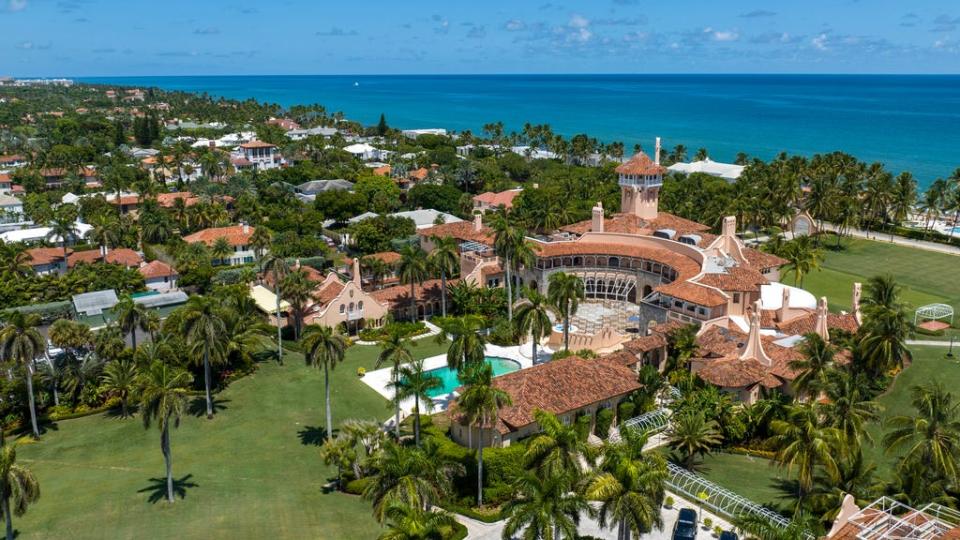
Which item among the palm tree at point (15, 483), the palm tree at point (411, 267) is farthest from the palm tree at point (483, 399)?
the palm tree at point (411, 267)

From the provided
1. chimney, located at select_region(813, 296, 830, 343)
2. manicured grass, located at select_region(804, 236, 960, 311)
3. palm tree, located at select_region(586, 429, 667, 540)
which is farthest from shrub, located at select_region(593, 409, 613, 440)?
manicured grass, located at select_region(804, 236, 960, 311)

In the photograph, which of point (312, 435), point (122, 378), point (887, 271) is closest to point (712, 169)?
point (887, 271)

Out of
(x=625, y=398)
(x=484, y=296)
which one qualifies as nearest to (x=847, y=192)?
(x=484, y=296)

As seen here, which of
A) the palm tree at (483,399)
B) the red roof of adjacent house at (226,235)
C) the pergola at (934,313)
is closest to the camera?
the palm tree at (483,399)

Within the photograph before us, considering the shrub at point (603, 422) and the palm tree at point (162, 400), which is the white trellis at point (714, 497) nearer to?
the shrub at point (603, 422)

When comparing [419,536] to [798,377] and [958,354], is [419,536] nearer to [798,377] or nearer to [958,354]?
[798,377]

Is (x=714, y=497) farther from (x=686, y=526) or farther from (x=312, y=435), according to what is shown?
(x=312, y=435)

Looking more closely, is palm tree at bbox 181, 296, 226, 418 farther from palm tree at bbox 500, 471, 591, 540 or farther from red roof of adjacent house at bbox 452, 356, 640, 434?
palm tree at bbox 500, 471, 591, 540
